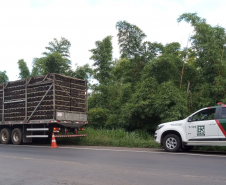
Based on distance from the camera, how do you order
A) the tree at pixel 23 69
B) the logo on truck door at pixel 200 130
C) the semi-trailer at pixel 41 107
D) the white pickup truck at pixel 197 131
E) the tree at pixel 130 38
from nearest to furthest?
the white pickup truck at pixel 197 131
the logo on truck door at pixel 200 130
the semi-trailer at pixel 41 107
the tree at pixel 130 38
the tree at pixel 23 69

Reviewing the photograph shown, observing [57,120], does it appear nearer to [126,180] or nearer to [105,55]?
[126,180]

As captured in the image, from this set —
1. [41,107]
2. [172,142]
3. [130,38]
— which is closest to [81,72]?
[130,38]

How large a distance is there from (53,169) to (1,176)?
1324 millimetres

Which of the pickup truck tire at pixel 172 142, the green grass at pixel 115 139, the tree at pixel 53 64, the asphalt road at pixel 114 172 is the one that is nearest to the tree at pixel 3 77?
the tree at pixel 53 64

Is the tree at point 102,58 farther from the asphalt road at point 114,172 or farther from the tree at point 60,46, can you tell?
the asphalt road at point 114,172

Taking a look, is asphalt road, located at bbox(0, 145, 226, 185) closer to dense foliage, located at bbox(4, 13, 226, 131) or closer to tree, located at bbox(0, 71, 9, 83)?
dense foliage, located at bbox(4, 13, 226, 131)

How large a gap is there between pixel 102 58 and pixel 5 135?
15457 mm

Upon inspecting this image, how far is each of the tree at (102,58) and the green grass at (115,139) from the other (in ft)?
43.2

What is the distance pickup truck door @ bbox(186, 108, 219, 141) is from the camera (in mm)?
10444

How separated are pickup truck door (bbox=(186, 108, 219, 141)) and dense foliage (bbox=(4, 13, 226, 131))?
457 cm

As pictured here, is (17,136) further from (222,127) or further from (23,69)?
(23,69)

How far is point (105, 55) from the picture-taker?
30.7 metres

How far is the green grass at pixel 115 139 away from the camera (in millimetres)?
13883

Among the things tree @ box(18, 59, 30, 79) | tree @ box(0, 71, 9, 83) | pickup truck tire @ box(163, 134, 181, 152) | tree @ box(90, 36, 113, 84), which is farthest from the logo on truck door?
tree @ box(0, 71, 9, 83)
